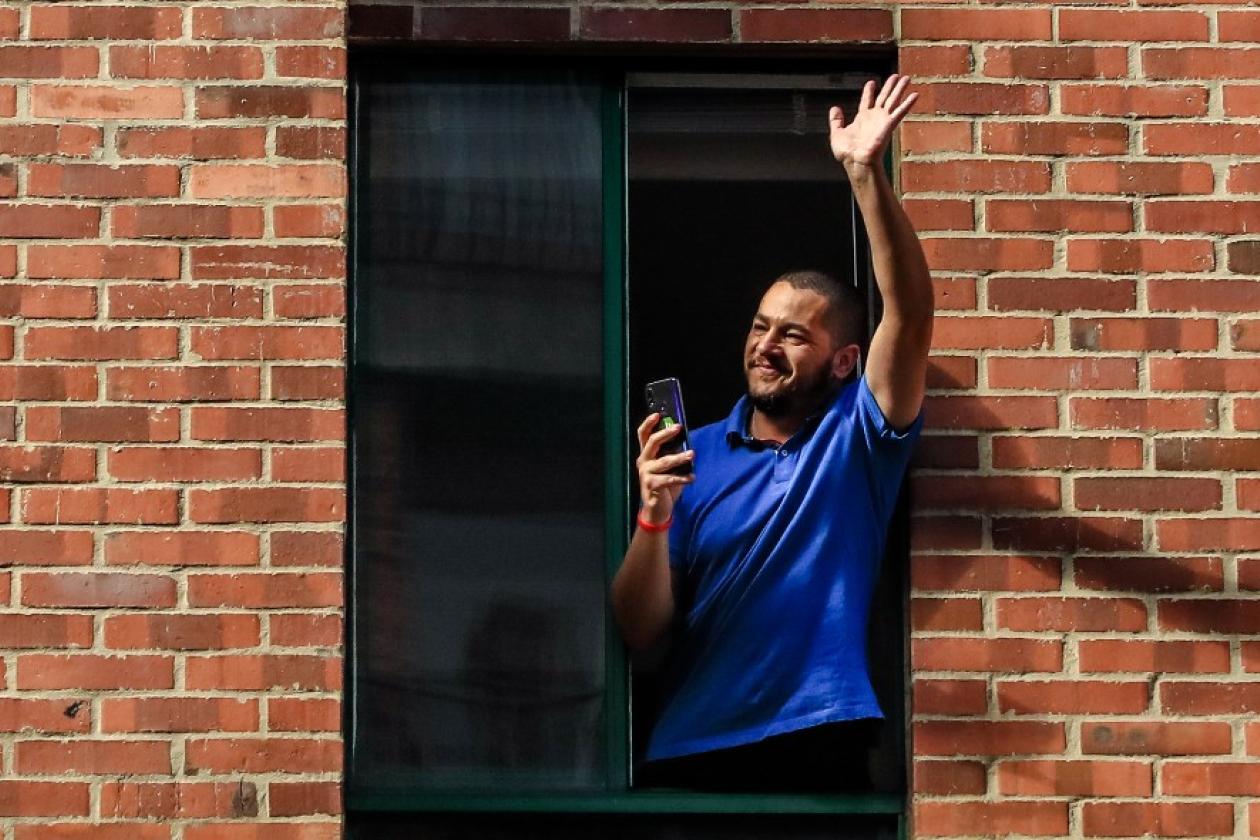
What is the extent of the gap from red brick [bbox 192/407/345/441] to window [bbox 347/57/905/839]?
0.56ft

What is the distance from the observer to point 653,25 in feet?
18.4

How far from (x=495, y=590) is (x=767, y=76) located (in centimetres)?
149

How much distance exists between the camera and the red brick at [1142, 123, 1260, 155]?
5531 millimetres

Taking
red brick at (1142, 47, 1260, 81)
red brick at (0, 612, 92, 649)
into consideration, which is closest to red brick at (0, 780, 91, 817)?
red brick at (0, 612, 92, 649)

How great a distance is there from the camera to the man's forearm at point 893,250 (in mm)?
5055

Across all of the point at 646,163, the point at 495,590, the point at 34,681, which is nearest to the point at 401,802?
the point at 495,590

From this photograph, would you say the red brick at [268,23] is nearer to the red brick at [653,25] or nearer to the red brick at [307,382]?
the red brick at [653,25]

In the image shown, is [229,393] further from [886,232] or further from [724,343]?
[886,232]

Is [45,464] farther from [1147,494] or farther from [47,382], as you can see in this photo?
[1147,494]

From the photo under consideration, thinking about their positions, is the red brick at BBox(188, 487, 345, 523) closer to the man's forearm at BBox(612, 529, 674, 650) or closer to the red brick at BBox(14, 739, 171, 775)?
the red brick at BBox(14, 739, 171, 775)

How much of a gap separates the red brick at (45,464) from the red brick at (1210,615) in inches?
102

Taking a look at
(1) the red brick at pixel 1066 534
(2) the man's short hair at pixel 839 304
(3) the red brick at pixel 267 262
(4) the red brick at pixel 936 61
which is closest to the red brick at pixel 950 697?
(1) the red brick at pixel 1066 534

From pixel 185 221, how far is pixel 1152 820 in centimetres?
272

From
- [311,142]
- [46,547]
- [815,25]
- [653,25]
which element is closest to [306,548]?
[46,547]
